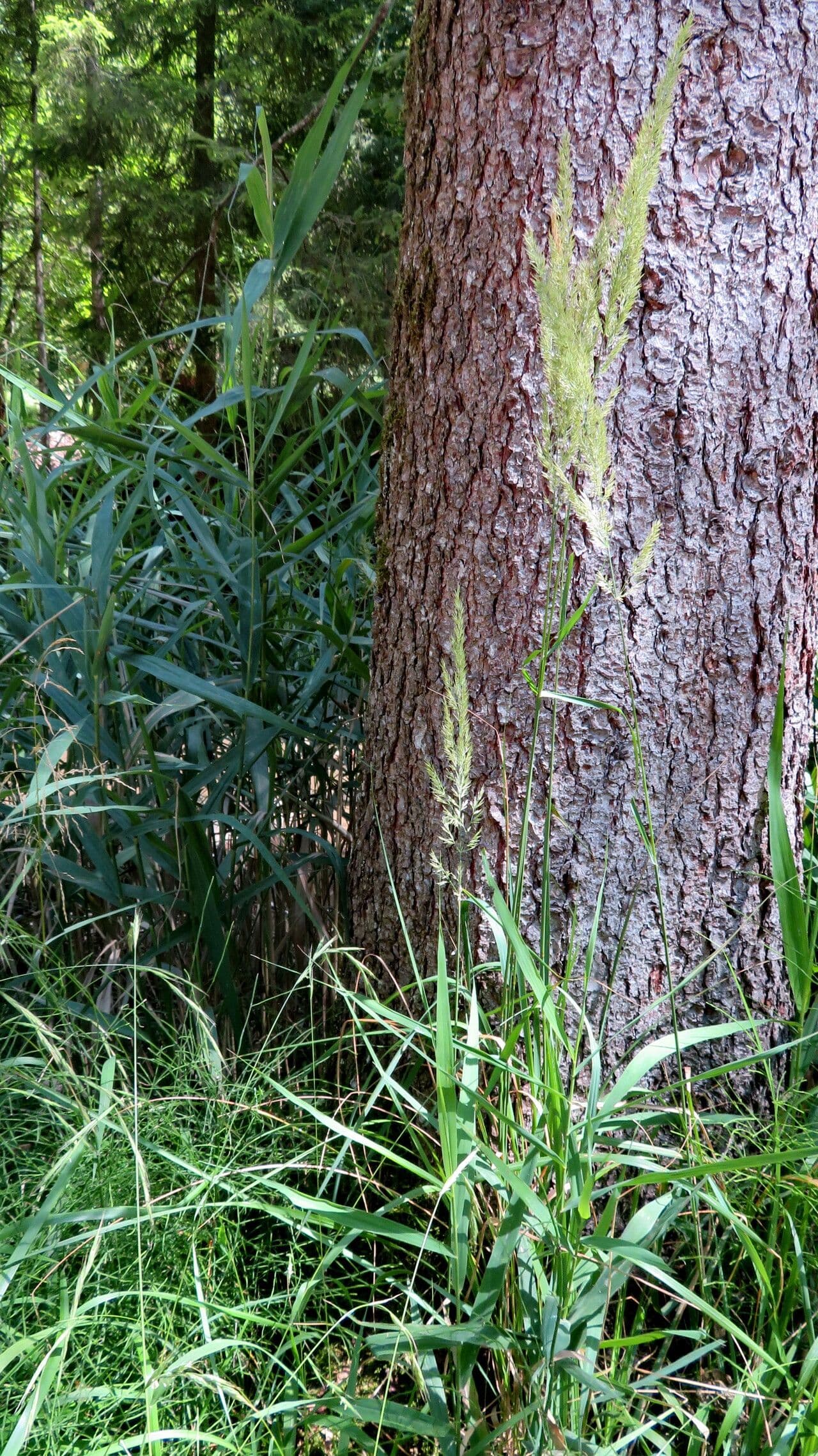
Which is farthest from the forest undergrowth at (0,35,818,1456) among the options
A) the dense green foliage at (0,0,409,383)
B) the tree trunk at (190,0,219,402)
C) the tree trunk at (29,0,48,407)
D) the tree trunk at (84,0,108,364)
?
the tree trunk at (29,0,48,407)

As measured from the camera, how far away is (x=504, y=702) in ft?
4.47

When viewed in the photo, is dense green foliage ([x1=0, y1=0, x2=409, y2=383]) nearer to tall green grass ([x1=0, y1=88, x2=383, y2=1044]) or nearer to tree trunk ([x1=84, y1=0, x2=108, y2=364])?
tree trunk ([x1=84, y1=0, x2=108, y2=364])

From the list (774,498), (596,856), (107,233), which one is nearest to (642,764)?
(596,856)

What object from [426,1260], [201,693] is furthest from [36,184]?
[426,1260]

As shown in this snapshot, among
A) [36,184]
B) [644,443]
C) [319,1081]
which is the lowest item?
[319,1081]

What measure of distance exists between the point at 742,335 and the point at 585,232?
9.1 inches

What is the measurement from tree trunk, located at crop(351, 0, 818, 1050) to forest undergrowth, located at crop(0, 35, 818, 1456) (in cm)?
5

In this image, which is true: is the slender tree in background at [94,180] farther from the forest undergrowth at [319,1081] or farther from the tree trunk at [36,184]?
the forest undergrowth at [319,1081]

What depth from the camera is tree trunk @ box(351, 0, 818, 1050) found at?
1223 mm

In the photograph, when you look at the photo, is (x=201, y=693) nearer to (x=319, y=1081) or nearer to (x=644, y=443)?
(x=319, y=1081)

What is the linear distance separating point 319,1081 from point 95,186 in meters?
7.69

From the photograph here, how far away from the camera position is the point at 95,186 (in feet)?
24.1

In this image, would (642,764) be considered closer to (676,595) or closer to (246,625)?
(676,595)

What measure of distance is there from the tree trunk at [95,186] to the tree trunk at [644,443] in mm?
6465
